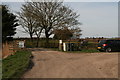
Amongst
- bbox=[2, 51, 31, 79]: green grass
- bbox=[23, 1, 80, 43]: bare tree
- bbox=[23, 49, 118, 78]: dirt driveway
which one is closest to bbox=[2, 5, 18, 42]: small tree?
bbox=[23, 1, 80, 43]: bare tree

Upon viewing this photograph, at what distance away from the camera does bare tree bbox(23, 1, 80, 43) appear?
1356 inches

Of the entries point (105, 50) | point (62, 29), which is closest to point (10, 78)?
point (105, 50)

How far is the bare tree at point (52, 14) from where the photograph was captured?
3444 cm

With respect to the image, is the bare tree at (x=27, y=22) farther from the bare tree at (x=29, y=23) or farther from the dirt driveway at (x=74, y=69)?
the dirt driveway at (x=74, y=69)

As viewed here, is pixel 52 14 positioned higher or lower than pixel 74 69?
higher

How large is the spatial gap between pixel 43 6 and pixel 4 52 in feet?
48.5

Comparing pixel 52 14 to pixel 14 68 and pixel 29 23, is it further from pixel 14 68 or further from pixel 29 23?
pixel 14 68

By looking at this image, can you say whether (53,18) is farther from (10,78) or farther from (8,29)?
(10,78)

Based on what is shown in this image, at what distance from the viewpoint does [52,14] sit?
3453 centimetres

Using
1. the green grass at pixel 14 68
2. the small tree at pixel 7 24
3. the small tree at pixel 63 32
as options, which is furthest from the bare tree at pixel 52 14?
the green grass at pixel 14 68

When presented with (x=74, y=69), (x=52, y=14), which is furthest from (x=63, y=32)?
(x=74, y=69)

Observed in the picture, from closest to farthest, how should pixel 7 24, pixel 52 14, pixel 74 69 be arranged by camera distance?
pixel 74 69 < pixel 7 24 < pixel 52 14

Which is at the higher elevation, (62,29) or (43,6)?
(43,6)

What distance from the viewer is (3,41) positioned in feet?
93.7
